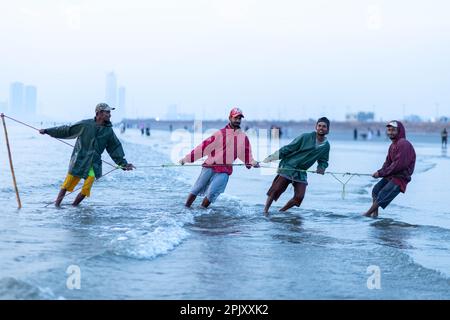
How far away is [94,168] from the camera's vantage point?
987 centimetres

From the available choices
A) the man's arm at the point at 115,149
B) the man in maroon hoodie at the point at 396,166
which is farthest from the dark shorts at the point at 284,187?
the man's arm at the point at 115,149

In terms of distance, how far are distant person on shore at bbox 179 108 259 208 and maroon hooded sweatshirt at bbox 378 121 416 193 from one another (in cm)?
194

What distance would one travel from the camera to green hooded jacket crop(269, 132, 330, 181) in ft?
32.0

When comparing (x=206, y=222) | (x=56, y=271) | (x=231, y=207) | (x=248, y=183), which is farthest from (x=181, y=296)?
(x=248, y=183)

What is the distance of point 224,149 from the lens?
9859mm

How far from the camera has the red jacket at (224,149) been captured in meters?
9.83

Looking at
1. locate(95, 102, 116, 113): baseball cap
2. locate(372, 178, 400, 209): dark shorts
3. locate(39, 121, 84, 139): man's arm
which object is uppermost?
locate(95, 102, 116, 113): baseball cap

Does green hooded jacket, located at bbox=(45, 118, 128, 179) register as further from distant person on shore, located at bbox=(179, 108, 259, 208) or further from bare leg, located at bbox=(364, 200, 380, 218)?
bare leg, located at bbox=(364, 200, 380, 218)

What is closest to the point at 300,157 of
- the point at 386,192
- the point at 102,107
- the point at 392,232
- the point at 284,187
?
the point at 284,187

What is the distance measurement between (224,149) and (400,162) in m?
2.55

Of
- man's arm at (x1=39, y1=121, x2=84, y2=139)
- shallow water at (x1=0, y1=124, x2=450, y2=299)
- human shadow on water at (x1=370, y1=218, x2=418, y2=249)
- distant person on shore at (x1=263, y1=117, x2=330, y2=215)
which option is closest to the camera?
shallow water at (x1=0, y1=124, x2=450, y2=299)

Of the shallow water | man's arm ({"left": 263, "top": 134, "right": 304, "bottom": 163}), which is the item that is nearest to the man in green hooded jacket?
the shallow water

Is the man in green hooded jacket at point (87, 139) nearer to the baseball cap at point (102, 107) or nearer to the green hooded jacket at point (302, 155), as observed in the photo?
the baseball cap at point (102, 107)

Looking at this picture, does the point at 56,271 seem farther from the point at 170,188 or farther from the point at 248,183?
the point at 248,183
